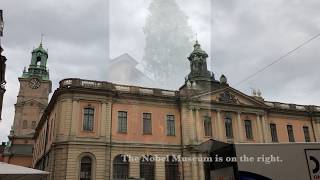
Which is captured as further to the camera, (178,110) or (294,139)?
(294,139)

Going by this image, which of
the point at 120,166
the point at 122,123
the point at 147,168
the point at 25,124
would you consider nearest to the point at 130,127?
the point at 122,123

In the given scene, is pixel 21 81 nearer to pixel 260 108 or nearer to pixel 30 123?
pixel 30 123

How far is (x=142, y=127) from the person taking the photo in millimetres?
27922

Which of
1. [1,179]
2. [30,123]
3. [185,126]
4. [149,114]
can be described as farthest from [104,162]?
[30,123]

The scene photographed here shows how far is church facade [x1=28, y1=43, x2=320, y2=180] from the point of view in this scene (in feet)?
83.4

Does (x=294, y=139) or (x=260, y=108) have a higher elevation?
(x=260, y=108)

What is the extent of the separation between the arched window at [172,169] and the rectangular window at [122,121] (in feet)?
14.8

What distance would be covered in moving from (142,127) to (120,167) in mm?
3803

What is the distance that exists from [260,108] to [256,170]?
24519 mm

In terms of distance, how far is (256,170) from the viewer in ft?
28.8

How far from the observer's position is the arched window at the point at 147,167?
26.5m

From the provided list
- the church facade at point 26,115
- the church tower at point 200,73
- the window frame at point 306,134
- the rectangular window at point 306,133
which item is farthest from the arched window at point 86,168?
the church facade at point 26,115

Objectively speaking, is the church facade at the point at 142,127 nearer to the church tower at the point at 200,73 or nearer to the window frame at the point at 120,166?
the window frame at the point at 120,166

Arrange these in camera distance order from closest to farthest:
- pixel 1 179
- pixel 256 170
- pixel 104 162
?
pixel 256 170
pixel 1 179
pixel 104 162
